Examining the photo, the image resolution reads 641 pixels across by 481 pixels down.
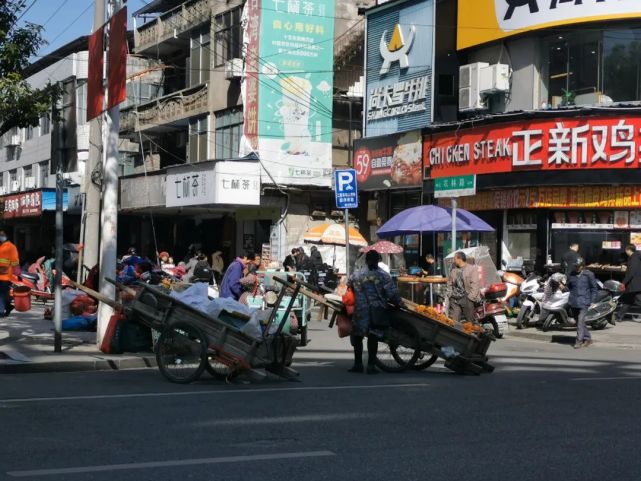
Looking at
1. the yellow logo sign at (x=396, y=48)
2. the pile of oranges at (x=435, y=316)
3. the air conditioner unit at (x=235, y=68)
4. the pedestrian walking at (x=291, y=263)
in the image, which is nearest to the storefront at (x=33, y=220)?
the air conditioner unit at (x=235, y=68)

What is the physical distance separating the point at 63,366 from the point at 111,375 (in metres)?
0.90

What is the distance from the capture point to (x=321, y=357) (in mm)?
15398

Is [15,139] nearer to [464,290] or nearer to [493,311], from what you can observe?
[493,311]

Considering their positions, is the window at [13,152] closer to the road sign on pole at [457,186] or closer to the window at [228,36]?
the window at [228,36]

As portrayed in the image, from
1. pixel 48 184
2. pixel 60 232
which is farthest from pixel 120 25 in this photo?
pixel 48 184

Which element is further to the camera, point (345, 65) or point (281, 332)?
point (345, 65)

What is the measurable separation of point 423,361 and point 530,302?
812cm

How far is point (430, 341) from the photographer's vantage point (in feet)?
41.4

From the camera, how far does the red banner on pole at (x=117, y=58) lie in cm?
1365

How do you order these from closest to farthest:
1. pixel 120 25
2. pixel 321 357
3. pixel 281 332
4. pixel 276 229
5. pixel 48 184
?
pixel 281 332, pixel 120 25, pixel 321 357, pixel 276 229, pixel 48 184

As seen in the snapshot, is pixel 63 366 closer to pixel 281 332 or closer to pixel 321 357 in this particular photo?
pixel 281 332

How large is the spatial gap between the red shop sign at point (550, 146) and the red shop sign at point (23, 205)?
24.3 m

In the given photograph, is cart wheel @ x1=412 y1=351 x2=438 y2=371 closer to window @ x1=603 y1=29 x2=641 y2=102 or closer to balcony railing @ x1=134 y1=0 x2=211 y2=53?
window @ x1=603 y1=29 x2=641 y2=102

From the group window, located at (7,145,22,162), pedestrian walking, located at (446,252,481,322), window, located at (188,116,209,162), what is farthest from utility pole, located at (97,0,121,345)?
window, located at (7,145,22,162)
